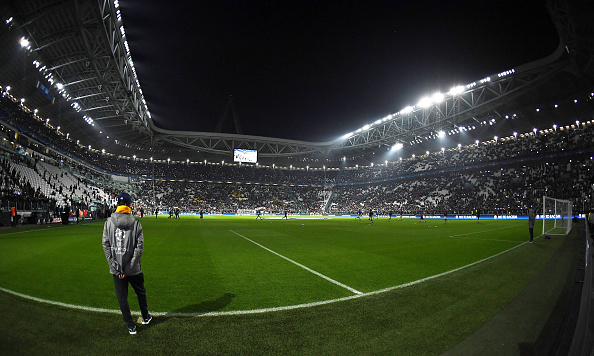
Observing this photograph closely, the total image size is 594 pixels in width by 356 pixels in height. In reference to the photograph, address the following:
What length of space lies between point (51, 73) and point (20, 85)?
364 cm

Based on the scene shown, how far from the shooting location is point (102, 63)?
24.8 metres

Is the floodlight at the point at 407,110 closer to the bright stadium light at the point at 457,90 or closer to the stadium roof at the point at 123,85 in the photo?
the stadium roof at the point at 123,85

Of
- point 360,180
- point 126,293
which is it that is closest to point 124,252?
point 126,293

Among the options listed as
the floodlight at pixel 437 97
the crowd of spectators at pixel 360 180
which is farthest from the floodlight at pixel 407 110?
the crowd of spectators at pixel 360 180

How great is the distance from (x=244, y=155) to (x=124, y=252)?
4913 centimetres

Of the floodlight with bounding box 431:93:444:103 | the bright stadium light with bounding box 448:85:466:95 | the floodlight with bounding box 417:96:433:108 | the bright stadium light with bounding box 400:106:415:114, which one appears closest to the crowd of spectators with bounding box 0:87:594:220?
the bright stadium light with bounding box 448:85:466:95

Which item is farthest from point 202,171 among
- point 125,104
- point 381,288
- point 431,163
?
point 381,288

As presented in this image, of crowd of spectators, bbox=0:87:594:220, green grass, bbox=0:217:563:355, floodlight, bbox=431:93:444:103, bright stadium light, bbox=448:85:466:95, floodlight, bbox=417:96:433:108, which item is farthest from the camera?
crowd of spectators, bbox=0:87:594:220

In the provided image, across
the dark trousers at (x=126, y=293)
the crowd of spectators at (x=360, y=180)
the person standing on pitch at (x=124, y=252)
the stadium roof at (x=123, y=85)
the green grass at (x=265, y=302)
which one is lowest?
the green grass at (x=265, y=302)

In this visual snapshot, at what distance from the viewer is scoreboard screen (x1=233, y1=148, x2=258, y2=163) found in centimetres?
5119

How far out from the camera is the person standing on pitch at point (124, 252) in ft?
11.8

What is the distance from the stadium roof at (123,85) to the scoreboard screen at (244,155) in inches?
156

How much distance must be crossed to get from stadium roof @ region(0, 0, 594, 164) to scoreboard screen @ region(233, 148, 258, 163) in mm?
3958

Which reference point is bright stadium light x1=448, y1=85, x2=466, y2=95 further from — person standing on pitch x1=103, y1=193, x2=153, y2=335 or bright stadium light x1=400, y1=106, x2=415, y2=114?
person standing on pitch x1=103, y1=193, x2=153, y2=335
